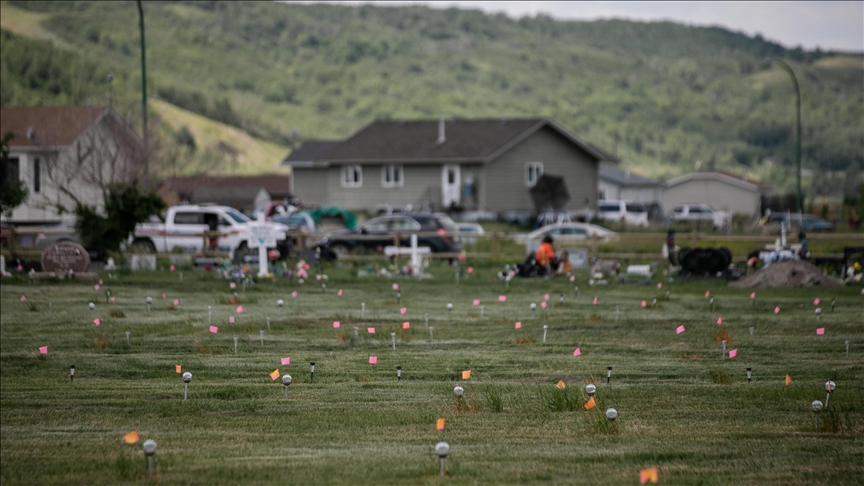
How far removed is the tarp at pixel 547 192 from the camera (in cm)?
5238

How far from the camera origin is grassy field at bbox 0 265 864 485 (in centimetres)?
793

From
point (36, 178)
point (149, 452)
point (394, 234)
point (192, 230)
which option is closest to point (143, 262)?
point (192, 230)

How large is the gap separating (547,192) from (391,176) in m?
8.04

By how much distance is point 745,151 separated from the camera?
154 m

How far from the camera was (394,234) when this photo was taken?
96.8 feet

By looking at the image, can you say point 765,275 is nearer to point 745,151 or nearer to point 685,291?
point 685,291

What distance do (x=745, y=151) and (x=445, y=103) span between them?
47.0 m

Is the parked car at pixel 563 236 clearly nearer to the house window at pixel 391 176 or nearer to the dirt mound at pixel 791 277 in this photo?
the dirt mound at pixel 791 277

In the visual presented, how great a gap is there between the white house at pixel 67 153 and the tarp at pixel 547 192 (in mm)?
22590

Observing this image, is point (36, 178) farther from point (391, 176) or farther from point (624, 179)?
point (624, 179)

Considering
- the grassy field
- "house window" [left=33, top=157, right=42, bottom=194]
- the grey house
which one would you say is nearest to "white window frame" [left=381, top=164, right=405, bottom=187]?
the grey house

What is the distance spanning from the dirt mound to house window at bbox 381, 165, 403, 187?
33.3 meters

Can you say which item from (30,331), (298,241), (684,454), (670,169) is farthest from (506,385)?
(670,169)

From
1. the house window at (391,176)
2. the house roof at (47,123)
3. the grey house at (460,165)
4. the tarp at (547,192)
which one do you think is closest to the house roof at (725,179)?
the grey house at (460,165)
